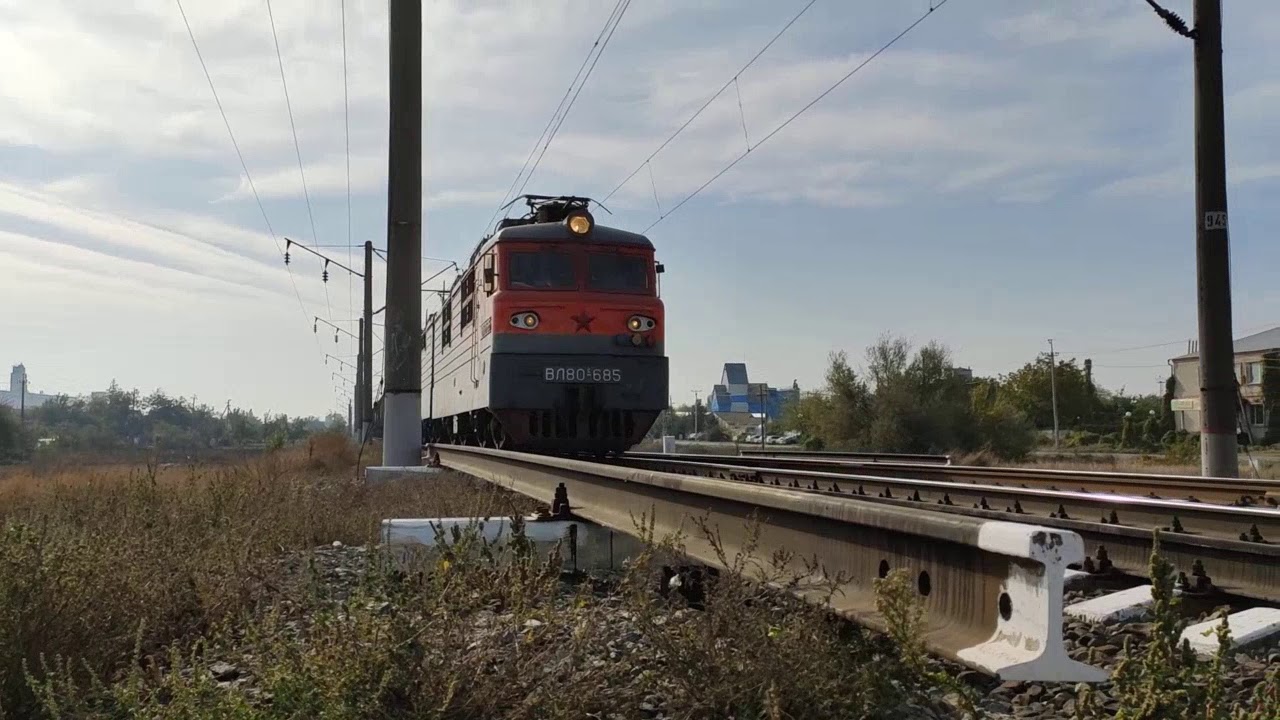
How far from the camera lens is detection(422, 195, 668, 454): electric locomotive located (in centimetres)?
1248

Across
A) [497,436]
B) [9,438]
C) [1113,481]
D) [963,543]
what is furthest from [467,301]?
[9,438]

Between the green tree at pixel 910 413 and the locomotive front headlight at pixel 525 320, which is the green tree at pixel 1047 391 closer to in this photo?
the green tree at pixel 910 413

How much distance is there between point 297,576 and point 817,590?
126 inches

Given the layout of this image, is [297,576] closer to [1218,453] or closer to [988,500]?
[988,500]

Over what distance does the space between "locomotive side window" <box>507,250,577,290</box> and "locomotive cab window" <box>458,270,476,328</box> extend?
5.12ft

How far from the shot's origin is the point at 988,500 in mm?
8047

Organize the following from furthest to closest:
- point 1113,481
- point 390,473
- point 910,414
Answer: point 910,414, point 390,473, point 1113,481

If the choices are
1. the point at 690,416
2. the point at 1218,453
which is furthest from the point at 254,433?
the point at 1218,453

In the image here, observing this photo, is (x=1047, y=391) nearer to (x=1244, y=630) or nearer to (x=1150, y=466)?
(x=1150, y=466)

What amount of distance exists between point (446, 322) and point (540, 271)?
5945mm

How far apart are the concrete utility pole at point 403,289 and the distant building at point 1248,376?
176ft

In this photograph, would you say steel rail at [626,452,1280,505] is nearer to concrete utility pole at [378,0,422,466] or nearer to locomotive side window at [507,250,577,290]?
locomotive side window at [507,250,577,290]

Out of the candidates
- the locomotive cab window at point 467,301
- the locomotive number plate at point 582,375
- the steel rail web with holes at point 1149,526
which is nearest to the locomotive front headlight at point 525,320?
the locomotive number plate at point 582,375

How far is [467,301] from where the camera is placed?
14883mm
